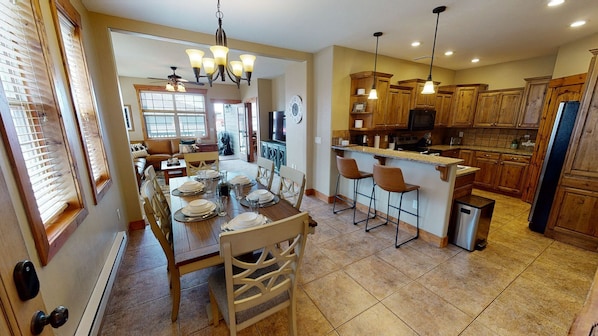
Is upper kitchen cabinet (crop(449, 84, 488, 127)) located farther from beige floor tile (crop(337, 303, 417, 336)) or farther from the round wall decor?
beige floor tile (crop(337, 303, 417, 336))

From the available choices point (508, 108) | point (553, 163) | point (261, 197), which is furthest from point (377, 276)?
point (508, 108)

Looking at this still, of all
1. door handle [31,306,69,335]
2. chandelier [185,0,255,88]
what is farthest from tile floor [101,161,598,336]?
chandelier [185,0,255,88]

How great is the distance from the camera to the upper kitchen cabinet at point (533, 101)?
391cm

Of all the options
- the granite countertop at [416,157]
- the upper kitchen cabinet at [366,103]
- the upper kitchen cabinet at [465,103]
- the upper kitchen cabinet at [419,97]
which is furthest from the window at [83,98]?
the upper kitchen cabinet at [465,103]

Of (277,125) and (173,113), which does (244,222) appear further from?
(173,113)

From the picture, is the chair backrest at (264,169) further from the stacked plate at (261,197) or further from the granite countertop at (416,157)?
the granite countertop at (416,157)

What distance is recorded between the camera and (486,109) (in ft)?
15.4

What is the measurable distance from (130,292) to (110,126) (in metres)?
1.96

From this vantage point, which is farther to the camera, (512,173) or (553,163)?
(512,173)

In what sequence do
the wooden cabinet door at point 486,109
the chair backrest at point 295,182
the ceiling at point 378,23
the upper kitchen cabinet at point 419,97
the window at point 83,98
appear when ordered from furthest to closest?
1. the wooden cabinet door at point 486,109
2. the upper kitchen cabinet at point 419,97
3. the ceiling at point 378,23
4. the chair backrest at point 295,182
5. the window at point 83,98

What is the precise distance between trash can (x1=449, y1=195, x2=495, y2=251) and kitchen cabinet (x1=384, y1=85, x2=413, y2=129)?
6.05ft

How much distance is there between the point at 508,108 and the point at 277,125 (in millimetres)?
5053

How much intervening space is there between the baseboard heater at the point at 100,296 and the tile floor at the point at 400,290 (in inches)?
3.8

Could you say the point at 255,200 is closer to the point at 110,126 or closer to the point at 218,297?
the point at 218,297
